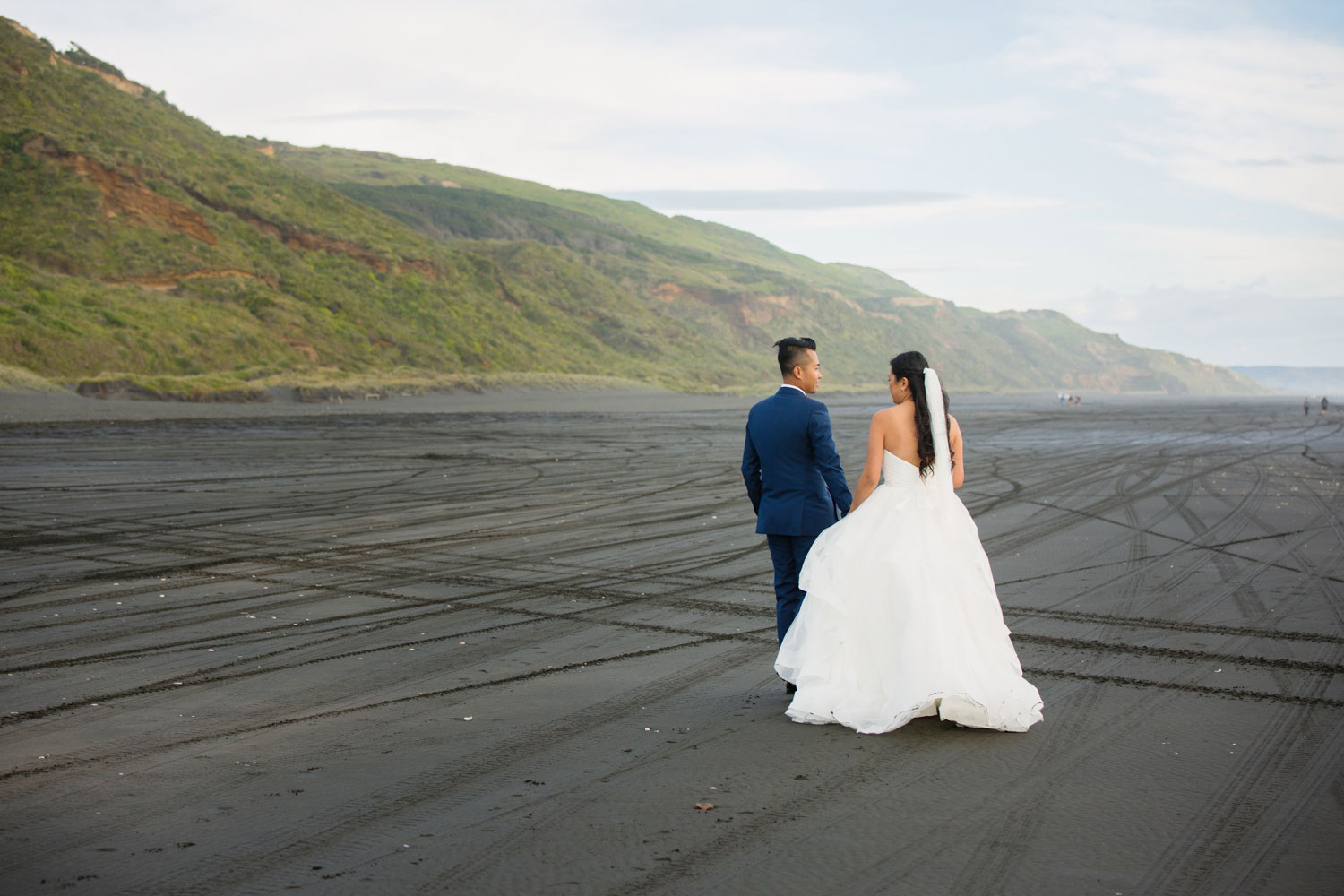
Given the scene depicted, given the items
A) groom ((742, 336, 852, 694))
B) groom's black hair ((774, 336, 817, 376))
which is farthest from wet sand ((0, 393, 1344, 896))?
groom's black hair ((774, 336, 817, 376))

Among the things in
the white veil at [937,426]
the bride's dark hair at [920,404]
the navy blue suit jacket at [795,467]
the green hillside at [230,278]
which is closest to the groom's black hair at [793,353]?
the navy blue suit jacket at [795,467]

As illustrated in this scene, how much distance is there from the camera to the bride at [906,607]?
17.0ft

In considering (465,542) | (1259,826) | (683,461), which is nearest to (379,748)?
(1259,826)

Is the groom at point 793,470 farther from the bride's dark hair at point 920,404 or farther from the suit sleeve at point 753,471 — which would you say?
the bride's dark hair at point 920,404

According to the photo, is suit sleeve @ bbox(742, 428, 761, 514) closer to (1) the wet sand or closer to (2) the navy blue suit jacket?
(2) the navy blue suit jacket

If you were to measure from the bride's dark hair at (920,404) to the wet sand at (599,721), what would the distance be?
1364 millimetres

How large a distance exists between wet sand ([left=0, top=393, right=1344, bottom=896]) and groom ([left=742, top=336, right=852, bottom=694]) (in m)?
0.84

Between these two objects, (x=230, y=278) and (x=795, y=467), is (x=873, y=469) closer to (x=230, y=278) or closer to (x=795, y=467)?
(x=795, y=467)

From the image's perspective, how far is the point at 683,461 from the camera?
23609mm

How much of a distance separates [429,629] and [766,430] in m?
3.26

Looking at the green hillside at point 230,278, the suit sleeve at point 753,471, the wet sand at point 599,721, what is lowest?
the wet sand at point 599,721

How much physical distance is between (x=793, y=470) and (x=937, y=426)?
2.64ft

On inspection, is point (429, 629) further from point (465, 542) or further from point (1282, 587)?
point (1282, 587)

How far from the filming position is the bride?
5.18 metres
